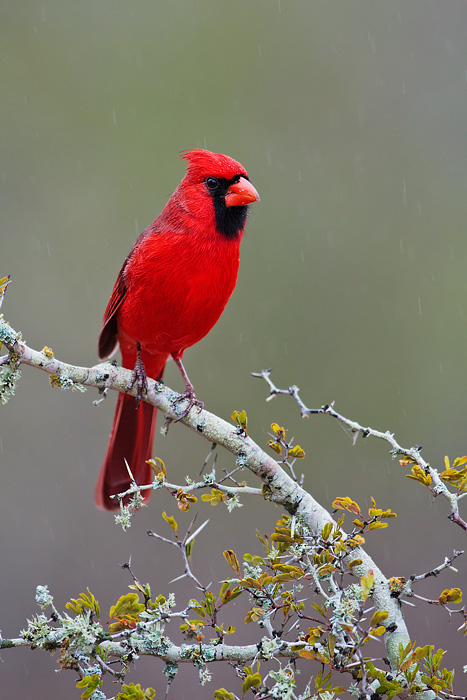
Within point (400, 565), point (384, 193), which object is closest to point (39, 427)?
point (400, 565)

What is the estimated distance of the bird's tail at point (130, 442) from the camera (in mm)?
3070

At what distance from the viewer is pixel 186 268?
2.74 m

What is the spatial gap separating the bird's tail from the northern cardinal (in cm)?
1

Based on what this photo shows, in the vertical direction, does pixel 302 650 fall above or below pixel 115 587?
below

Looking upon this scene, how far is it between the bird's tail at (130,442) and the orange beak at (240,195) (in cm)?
70

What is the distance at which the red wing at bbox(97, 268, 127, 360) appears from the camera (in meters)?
2.96

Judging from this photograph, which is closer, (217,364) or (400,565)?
(400,565)

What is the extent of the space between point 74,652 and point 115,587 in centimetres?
285

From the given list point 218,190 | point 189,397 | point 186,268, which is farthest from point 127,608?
point 218,190

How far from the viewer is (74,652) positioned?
1.68 meters

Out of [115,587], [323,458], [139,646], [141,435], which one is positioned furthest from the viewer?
[323,458]

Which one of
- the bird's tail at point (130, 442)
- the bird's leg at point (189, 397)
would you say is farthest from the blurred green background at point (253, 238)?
the bird's leg at point (189, 397)

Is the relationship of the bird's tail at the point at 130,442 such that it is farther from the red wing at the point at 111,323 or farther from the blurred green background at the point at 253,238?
the blurred green background at the point at 253,238

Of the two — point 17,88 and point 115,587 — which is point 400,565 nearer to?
point 115,587
